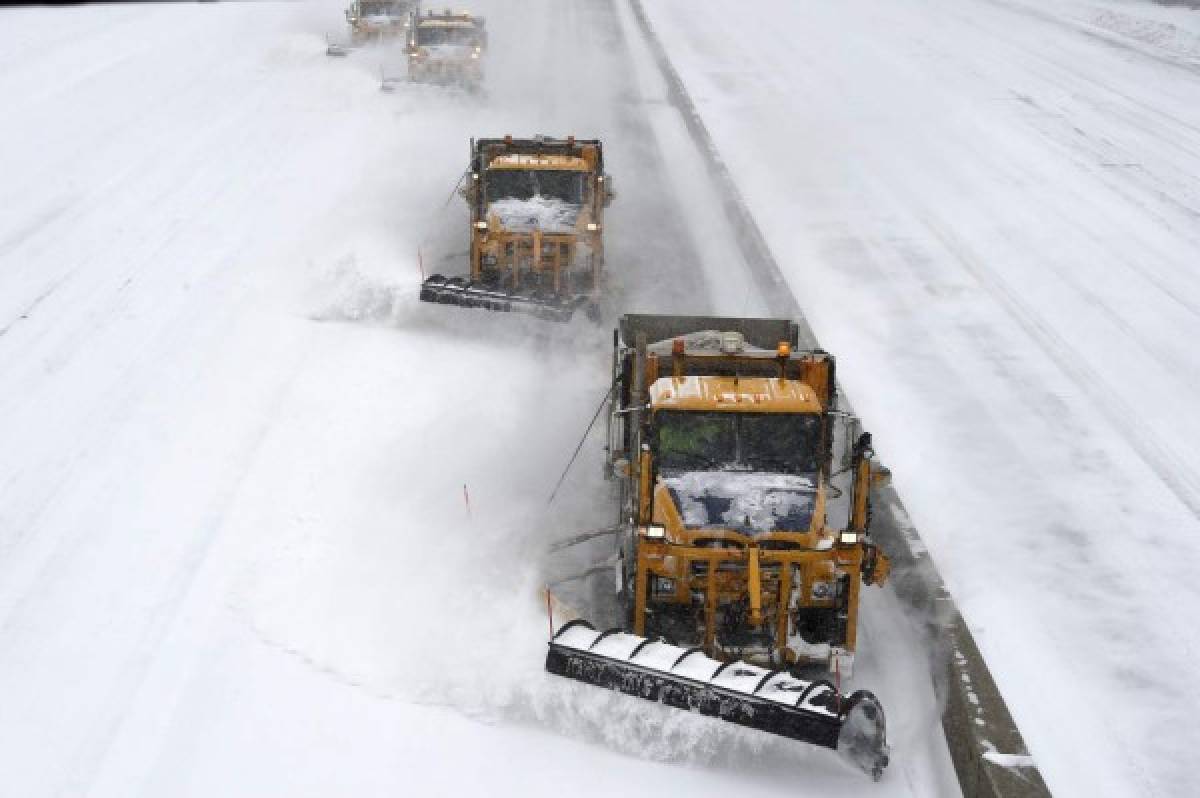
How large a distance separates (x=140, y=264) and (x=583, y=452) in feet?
29.4

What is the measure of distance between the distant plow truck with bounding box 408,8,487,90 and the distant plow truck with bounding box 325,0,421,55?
14.1 ft

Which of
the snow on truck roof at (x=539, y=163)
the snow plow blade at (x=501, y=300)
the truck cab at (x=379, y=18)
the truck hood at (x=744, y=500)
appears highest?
the truck cab at (x=379, y=18)

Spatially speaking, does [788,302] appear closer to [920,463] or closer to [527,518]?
[920,463]

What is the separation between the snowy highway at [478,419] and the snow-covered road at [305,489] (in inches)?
1.5

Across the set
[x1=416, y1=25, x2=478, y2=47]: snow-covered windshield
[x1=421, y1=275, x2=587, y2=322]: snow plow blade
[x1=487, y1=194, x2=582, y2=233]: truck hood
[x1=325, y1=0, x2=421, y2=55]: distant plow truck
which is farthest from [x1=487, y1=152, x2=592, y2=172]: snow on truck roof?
[x1=325, y1=0, x2=421, y2=55]: distant plow truck

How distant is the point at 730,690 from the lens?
Result: 761 centimetres

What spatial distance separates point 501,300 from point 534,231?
1.17 meters

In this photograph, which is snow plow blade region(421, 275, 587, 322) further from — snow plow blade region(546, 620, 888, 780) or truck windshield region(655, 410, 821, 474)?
snow plow blade region(546, 620, 888, 780)

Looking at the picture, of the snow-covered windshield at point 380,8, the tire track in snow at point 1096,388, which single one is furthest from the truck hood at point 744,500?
the snow-covered windshield at point 380,8

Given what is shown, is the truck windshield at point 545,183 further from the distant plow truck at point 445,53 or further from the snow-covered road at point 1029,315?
the distant plow truck at point 445,53

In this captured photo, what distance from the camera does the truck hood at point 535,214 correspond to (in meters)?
16.0

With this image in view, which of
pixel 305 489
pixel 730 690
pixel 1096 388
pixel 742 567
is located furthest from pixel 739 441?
pixel 1096 388

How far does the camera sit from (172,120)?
2727 centimetres

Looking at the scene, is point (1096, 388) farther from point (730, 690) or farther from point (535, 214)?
point (730, 690)
